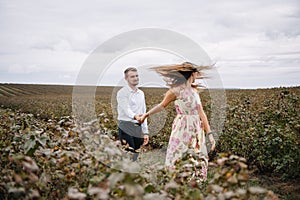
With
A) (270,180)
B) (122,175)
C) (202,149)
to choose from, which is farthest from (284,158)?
(122,175)

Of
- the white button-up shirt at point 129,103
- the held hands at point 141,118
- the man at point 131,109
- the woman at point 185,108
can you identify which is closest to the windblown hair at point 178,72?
the woman at point 185,108

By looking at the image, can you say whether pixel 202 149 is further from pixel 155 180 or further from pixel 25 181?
pixel 25 181

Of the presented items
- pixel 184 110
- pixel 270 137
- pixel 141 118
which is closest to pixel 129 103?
pixel 141 118

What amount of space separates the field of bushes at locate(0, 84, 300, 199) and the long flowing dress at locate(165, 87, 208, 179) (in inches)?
18.1

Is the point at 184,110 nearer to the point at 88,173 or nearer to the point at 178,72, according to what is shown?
the point at 178,72

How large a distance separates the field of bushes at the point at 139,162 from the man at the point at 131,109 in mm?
690

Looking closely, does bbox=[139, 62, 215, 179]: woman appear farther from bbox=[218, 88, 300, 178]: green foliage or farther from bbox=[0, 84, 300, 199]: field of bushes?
bbox=[218, 88, 300, 178]: green foliage

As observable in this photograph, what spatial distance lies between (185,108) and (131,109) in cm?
132

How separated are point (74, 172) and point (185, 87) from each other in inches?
99.1

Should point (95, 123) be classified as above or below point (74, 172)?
above

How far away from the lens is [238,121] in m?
8.16

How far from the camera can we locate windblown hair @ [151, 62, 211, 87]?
18.5ft

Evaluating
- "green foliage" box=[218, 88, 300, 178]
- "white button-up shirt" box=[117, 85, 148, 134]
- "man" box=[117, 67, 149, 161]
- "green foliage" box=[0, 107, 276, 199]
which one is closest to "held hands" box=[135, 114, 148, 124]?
"man" box=[117, 67, 149, 161]

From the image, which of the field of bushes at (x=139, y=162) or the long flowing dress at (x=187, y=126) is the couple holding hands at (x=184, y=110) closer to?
the long flowing dress at (x=187, y=126)
